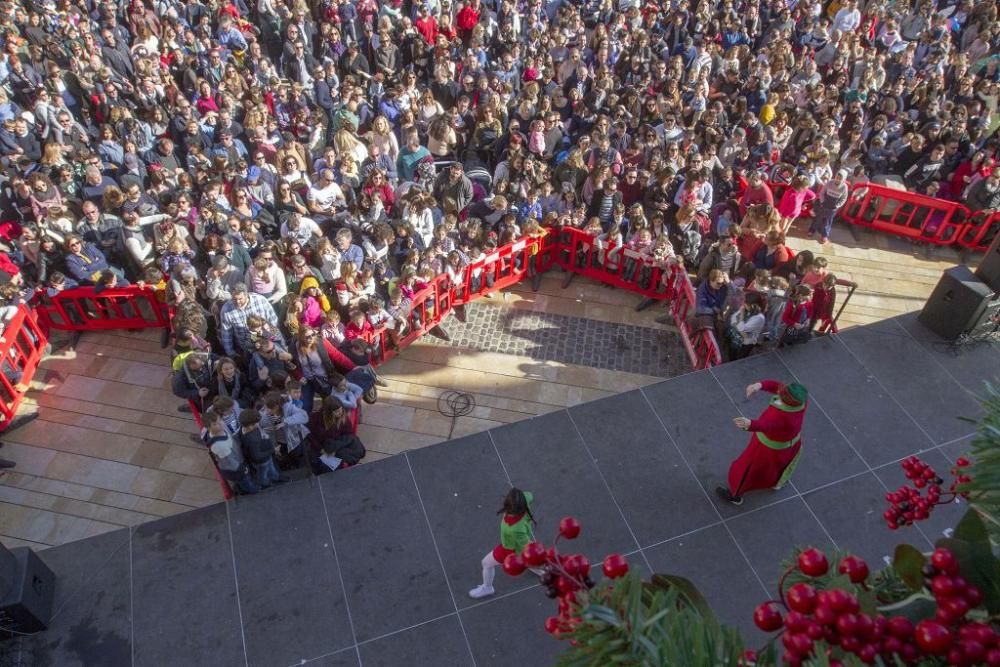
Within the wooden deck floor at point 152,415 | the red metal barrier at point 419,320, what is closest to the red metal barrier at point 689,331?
the wooden deck floor at point 152,415

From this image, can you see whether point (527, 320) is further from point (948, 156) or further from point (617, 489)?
point (948, 156)

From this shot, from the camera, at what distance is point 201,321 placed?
8141mm

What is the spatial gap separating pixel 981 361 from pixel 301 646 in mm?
8671

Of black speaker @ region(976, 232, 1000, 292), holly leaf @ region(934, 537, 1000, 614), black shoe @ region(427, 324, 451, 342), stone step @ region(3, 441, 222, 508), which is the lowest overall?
stone step @ region(3, 441, 222, 508)

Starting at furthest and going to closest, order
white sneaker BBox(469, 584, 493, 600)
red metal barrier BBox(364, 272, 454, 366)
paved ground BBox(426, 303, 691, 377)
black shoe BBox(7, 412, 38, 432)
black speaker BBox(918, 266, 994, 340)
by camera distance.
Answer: paved ground BBox(426, 303, 691, 377)
red metal barrier BBox(364, 272, 454, 366)
black shoe BBox(7, 412, 38, 432)
black speaker BBox(918, 266, 994, 340)
white sneaker BBox(469, 584, 493, 600)

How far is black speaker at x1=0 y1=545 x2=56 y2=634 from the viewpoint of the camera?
5641 millimetres

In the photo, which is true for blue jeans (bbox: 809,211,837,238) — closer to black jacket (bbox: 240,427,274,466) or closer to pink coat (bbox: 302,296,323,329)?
pink coat (bbox: 302,296,323,329)

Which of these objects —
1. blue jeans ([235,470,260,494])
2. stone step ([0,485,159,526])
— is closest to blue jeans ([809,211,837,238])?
blue jeans ([235,470,260,494])

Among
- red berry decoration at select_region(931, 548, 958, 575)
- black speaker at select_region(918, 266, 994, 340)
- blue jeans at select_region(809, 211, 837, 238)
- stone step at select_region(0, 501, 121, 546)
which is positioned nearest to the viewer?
red berry decoration at select_region(931, 548, 958, 575)

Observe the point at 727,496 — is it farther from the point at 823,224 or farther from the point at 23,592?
the point at 823,224

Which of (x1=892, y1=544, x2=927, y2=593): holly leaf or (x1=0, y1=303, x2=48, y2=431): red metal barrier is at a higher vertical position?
(x1=892, y1=544, x2=927, y2=593): holly leaf

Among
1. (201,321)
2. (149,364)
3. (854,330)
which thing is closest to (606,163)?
(854,330)

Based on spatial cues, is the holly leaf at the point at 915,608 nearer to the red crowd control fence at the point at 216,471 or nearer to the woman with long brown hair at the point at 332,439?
the woman with long brown hair at the point at 332,439

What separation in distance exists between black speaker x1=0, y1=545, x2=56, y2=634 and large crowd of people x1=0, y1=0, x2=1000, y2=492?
1736 mm
